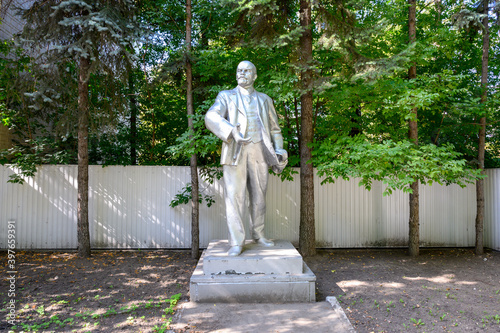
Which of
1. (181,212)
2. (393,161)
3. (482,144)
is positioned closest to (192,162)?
(181,212)

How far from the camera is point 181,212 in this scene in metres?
7.26

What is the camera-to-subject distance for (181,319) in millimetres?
3357

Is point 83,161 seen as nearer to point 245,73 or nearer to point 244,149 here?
point 244,149

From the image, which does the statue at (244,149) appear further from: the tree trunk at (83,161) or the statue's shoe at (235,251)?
the tree trunk at (83,161)

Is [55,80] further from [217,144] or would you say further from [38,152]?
[217,144]

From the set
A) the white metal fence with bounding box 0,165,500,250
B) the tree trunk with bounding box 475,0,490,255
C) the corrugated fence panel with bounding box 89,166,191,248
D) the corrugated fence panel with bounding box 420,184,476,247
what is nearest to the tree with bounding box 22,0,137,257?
the corrugated fence panel with bounding box 89,166,191,248

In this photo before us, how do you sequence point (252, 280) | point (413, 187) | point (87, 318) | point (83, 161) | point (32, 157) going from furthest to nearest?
point (32, 157) < point (413, 187) < point (83, 161) < point (252, 280) < point (87, 318)

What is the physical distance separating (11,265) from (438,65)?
30.2ft

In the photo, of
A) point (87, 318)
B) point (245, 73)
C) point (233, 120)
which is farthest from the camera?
point (245, 73)

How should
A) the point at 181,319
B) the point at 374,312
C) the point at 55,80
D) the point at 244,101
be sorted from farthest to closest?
the point at 55,80 < the point at 244,101 < the point at 374,312 < the point at 181,319

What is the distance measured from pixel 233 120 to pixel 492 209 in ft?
21.2

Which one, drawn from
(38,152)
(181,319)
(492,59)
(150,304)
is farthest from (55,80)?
(492,59)

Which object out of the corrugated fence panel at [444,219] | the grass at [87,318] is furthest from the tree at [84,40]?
the corrugated fence panel at [444,219]

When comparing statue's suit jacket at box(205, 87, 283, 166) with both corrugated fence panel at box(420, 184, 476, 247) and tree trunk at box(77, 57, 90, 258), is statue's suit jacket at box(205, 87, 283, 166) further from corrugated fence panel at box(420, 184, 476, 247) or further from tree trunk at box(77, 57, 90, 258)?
corrugated fence panel at box(420, 184, 476, 247)
